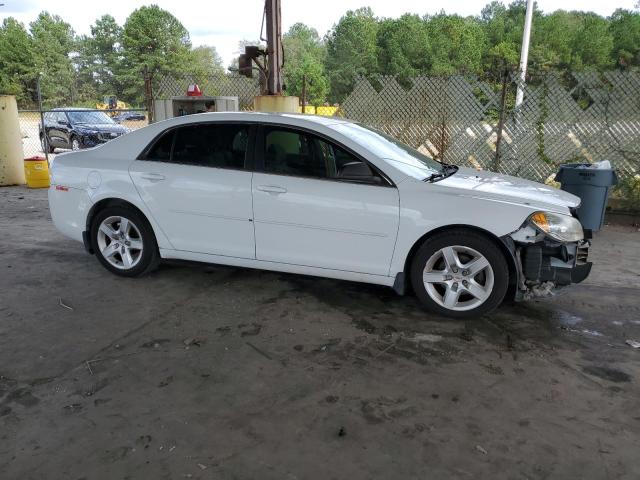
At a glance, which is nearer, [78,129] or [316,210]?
[316,210]

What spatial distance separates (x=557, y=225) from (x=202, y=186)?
2.90 m

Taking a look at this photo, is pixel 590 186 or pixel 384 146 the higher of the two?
pixel 384 146

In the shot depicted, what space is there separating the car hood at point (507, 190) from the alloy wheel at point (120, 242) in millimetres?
2852

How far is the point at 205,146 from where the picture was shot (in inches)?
185

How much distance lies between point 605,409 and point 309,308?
226 centimetres

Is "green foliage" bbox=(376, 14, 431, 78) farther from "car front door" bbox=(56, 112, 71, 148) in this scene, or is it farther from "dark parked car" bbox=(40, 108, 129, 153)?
"car front door" bbox=(56, 112, 71, 148)

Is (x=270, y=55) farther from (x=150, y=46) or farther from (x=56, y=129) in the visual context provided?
(x=150, y=46)

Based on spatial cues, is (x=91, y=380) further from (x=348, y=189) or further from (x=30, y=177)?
(x=30, y=177)

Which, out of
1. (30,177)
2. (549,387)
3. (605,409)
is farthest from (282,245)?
(30,177)

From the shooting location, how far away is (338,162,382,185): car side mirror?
4.18 metres

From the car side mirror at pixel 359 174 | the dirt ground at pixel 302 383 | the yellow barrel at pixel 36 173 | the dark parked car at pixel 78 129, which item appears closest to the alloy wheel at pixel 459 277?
the dirt ground at pixel 302 383

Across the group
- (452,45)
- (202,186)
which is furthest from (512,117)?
(452,45)

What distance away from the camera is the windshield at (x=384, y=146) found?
14.7ft

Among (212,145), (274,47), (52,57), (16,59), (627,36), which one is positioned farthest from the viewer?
(52,57)
